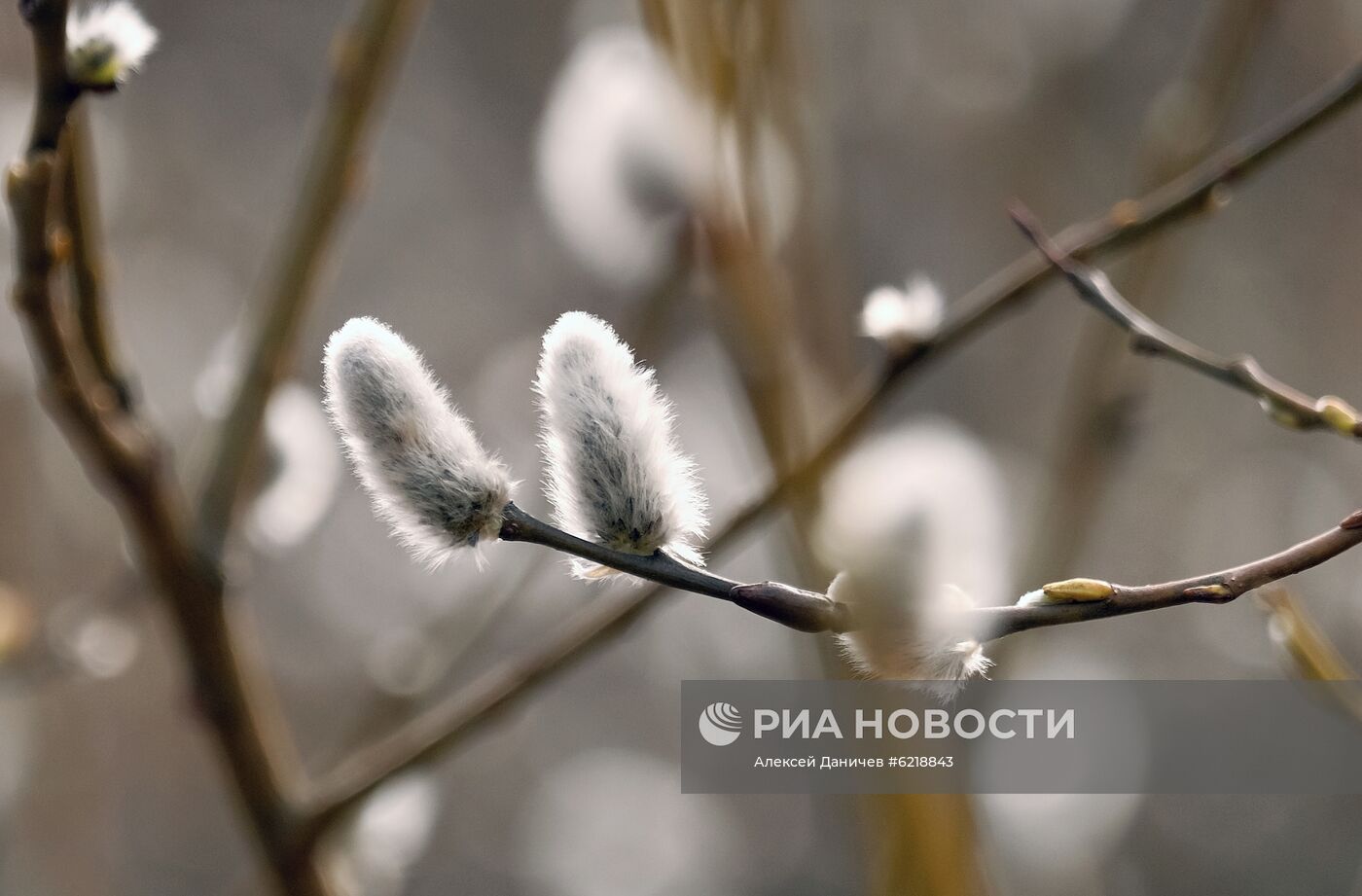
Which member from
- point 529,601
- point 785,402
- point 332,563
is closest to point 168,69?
point 332,563

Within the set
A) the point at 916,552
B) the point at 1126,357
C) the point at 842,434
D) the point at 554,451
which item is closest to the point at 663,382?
the point at 1126,357

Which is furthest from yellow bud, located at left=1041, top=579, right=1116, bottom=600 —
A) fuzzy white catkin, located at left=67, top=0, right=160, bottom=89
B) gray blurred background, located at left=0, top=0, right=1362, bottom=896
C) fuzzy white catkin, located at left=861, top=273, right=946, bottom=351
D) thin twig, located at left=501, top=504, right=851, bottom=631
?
gray blurred background, located at left=0, top=0, right=1362, bottom=896

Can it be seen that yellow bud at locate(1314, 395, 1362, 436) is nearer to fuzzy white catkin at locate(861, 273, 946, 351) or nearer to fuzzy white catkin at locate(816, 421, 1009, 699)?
fuzzy white catkin at locate(816, 421, 1009, 699)

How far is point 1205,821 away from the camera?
405 centimetres

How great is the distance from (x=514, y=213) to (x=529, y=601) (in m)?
2.94

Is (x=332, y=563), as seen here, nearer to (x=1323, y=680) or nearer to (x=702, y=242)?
(x=702, y=242)

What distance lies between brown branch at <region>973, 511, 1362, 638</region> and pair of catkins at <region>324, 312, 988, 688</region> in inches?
1.2

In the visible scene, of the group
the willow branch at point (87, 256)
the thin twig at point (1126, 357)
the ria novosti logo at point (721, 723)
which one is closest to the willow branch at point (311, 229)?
the willow branch at point (87, 256)

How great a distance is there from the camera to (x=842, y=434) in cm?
109

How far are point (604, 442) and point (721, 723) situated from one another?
0.49 meters

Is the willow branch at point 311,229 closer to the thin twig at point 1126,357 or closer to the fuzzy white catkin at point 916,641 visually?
the fuzzy white catkin at point 916,641

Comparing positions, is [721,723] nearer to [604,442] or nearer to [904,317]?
[904,317]

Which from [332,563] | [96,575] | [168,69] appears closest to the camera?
[96,575]

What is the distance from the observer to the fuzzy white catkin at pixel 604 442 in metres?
0.63
